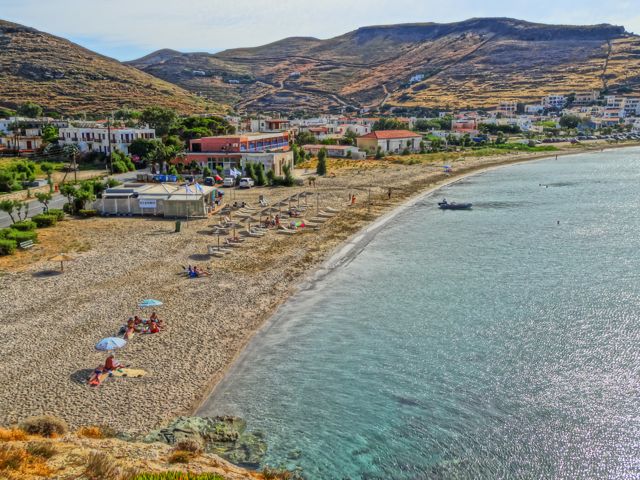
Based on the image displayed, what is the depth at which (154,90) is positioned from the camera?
417 feet

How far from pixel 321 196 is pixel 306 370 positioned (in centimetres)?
3258

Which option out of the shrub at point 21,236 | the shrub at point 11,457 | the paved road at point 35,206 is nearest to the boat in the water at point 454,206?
the paved road at point 35,206

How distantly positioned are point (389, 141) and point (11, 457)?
82.2 metres

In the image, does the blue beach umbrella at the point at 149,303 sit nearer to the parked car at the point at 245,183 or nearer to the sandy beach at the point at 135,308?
the sandy beach at the point at 135,308

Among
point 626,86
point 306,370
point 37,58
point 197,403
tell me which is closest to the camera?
point 197,403

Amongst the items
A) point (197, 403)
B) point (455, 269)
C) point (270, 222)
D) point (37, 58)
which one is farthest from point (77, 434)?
point (37, 58)

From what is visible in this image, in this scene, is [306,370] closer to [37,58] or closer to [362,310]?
[362,310]

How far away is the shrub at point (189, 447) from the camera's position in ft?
44.6

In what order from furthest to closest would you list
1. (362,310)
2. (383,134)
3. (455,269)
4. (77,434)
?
(383,134) < (455,269) < (362,310) < (77,434)

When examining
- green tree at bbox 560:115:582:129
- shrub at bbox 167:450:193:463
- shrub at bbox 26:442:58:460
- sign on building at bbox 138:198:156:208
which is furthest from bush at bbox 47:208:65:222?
green tree at bbox 560:115:582:129

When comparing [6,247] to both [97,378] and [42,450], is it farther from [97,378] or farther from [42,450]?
[42,450]

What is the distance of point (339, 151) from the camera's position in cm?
8331

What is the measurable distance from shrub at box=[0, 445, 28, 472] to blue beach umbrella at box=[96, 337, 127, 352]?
6401mm

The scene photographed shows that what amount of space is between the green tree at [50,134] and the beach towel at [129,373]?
5948cm
